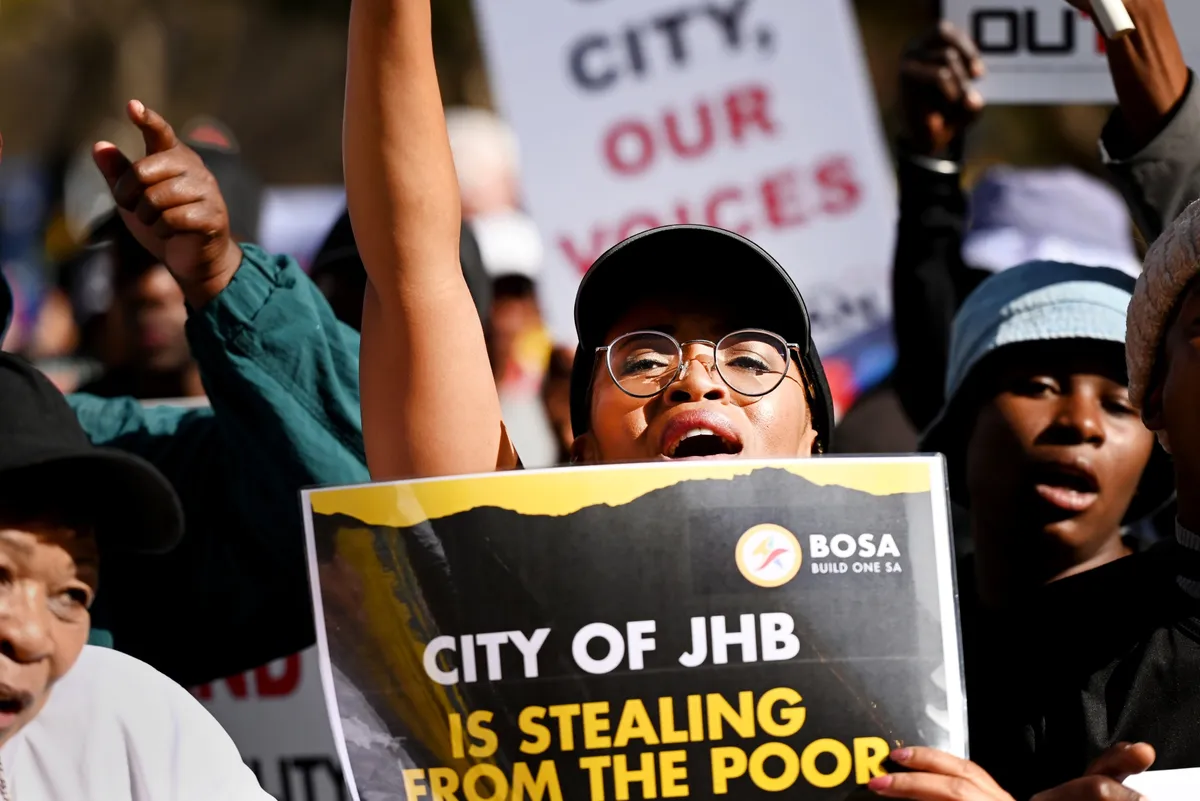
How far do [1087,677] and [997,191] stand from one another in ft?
8.56

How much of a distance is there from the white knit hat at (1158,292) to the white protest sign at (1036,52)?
1853 mm

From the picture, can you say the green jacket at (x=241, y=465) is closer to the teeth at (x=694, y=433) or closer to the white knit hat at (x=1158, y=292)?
the teeth at (x=694, y=433)

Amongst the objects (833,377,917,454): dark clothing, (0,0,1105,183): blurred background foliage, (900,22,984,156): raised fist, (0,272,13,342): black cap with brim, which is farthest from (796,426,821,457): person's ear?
(0,0,1105,183): blurred background foliage

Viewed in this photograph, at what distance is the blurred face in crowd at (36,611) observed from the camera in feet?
7.80

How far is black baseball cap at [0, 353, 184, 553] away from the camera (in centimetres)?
243

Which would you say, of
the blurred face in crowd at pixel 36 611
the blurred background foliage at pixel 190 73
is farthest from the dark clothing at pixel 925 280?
the blurred background foliage at pixel 190 73

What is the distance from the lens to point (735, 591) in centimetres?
208

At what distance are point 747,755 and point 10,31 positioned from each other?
21.9 m

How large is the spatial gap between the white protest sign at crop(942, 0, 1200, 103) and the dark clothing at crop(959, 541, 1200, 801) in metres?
2.02

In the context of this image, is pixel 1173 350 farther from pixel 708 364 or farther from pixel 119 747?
pixel 119 747

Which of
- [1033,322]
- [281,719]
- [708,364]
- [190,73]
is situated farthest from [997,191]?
[190,73]

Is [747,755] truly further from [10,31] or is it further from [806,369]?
[10,31]

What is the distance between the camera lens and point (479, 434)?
2453 millimetres

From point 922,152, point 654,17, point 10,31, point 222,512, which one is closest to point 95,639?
point 222,512
